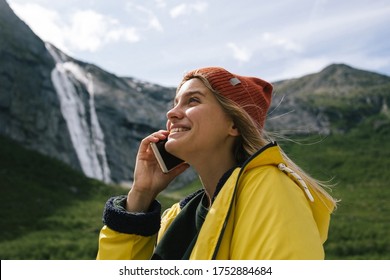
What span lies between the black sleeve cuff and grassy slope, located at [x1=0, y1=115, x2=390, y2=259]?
30.7 feet

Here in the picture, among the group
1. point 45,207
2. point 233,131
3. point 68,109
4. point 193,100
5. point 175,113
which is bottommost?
point 45,207

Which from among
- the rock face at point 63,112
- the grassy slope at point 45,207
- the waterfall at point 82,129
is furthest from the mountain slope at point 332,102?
the grassy slope at point 45,207

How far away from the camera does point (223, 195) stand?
3328 mm

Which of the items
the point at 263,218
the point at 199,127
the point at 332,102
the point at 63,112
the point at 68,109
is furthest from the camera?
the point at 332,102

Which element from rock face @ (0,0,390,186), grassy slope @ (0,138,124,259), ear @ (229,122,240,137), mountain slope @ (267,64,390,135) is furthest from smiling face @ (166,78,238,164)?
mountain slope @ (267,64,390,135)

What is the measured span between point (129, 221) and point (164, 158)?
2.32 feet

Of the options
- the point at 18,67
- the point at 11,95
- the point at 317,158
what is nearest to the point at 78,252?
the point at 11,95

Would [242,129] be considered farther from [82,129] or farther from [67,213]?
[82,129]

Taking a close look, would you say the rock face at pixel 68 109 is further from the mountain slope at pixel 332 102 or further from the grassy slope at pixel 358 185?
the mountain slope at pixel 332 102

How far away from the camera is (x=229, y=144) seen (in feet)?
13.7

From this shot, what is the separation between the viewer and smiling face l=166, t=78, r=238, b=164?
13.1 ft

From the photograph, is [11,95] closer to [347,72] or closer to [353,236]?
[353,236]

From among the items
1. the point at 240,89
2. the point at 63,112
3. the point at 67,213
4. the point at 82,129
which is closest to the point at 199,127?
the point at 240,89

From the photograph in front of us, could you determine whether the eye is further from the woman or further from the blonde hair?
the blonde hair
